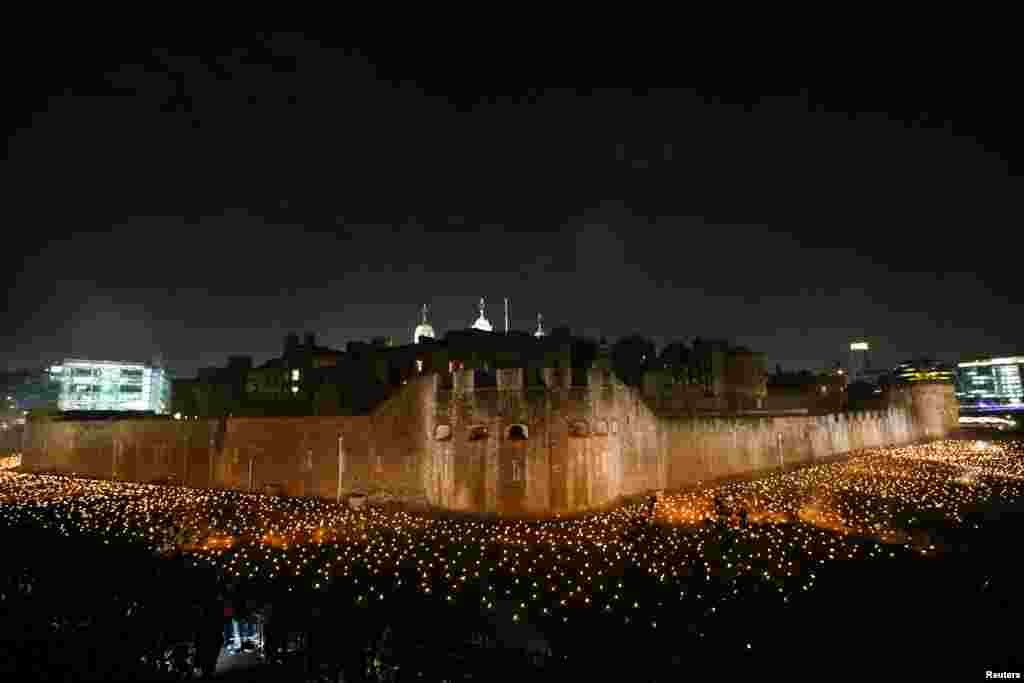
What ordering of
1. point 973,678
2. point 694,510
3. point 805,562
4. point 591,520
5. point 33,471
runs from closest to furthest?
1. point 973,678
2. point 805,562
3. point 591,520
4. point 694,510
5. point 33,471

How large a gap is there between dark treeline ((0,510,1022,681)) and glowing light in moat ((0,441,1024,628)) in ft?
2.00

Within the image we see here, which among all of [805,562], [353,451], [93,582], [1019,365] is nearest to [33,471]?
[353,451]

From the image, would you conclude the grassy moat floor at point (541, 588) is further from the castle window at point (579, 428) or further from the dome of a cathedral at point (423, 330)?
the dome of a cathedral at point (423, 330)

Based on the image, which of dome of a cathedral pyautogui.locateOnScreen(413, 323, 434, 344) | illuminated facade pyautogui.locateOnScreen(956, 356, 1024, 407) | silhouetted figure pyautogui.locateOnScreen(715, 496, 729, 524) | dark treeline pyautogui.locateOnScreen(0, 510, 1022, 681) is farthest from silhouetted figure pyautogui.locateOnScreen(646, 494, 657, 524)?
illuminated facade pyautogui.locateOnScreen(956, 356, 1024, 407)

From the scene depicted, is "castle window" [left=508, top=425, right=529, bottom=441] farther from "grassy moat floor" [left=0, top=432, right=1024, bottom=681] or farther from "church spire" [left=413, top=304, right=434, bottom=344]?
"church spire" [left=413, top=304, right=434, bottom=344]

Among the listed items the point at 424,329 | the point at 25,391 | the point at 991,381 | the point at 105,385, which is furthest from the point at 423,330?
the point at 991,381

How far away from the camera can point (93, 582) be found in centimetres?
1338

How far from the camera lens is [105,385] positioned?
320 feet

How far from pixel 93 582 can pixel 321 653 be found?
7998 mm

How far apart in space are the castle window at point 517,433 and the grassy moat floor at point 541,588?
128 inches

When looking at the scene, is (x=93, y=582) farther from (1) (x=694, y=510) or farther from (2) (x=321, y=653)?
(1) (x=694, y=510)

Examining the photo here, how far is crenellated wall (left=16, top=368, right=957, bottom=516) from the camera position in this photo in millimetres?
22359

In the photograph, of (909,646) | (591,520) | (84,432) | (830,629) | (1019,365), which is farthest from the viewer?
(1019,365)

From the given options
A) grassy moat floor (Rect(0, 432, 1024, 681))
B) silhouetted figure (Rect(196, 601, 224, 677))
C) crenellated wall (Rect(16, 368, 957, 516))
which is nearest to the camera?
silhouetted figure (Rect(196, 601, 224, 677))
